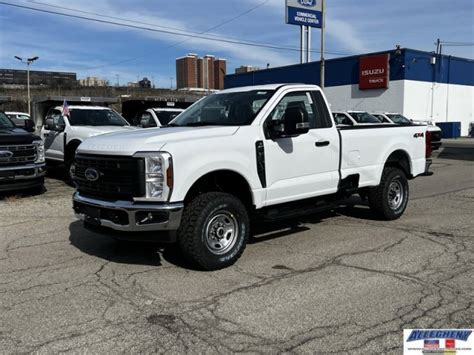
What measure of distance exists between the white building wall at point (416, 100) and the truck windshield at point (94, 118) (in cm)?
2643

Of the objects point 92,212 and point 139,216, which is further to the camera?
point 92,212

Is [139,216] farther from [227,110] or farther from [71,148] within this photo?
[71,148]

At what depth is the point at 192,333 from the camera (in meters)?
4.01

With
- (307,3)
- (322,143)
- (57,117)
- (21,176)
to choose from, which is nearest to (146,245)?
(322,143)

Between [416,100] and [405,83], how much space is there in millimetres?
2063

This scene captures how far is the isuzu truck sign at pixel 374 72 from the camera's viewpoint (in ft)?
117

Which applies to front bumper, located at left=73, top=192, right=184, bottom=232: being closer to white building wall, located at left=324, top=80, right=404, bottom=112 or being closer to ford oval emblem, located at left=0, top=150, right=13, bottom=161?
ford oval emblem, located at left=0, top=150, right=13, bottom=161

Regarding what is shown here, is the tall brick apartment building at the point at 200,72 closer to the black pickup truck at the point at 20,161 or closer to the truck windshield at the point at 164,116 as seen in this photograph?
the truck windshield at the point at 164,116

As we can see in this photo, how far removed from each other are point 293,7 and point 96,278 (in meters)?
28.8

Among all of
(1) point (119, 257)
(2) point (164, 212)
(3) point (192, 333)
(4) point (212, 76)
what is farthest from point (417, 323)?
(4) point (212, 76)

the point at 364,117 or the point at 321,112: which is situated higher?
the point at 364,117

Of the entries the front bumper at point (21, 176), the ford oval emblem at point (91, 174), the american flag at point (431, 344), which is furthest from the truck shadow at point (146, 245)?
the american flag at point (431, 344)

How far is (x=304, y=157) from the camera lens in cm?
650

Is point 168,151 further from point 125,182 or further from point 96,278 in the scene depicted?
point 96,278
